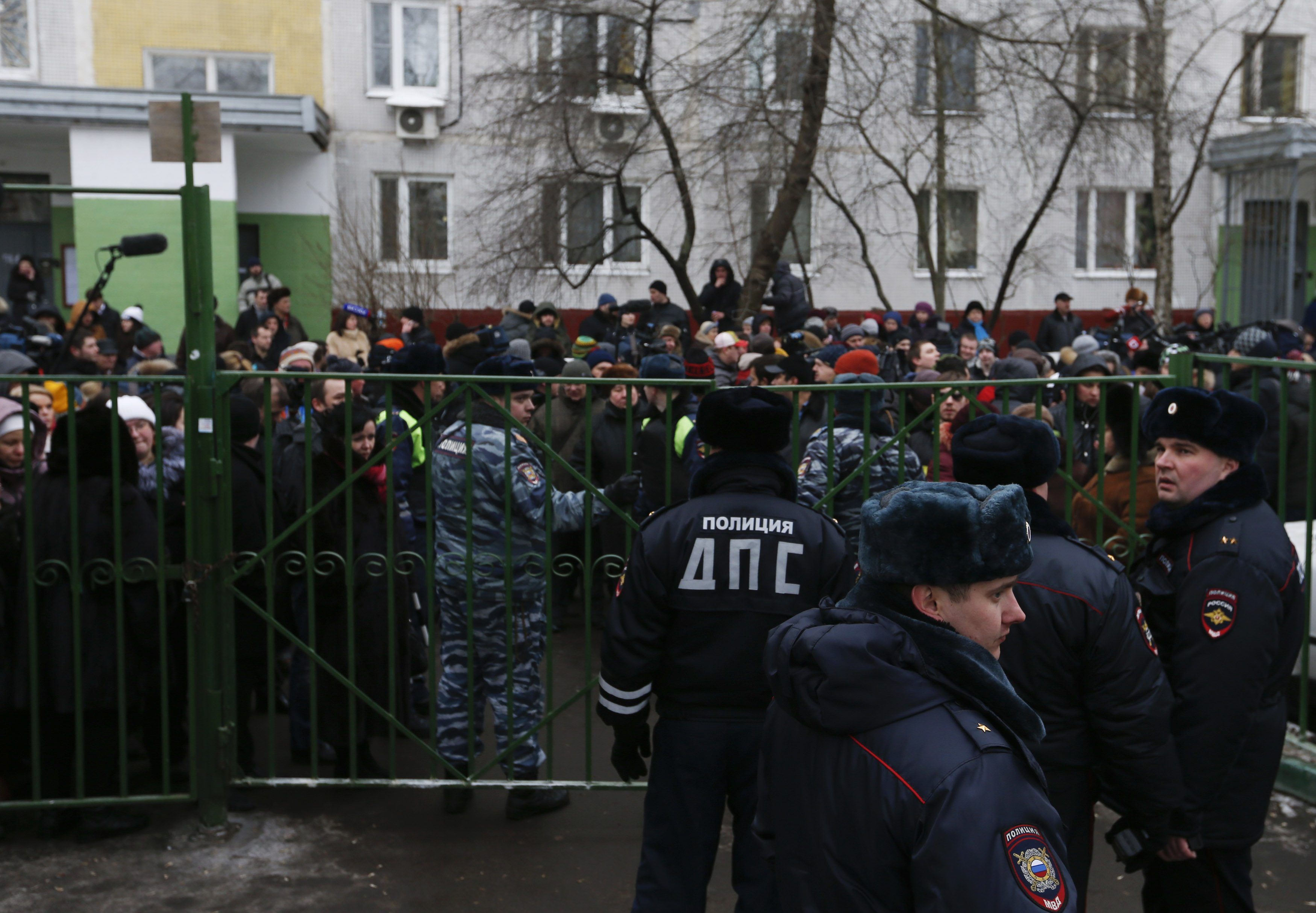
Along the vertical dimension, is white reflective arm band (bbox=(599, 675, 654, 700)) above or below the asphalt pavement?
above

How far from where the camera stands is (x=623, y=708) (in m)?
3.91

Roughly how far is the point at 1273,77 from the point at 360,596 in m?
26.1

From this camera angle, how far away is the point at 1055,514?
3.30 meters

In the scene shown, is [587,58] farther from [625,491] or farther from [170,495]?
[625,491]

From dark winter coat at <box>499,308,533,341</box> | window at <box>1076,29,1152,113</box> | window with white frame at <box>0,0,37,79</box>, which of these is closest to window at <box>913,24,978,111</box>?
window at <box>1076,29,1152,113</box>

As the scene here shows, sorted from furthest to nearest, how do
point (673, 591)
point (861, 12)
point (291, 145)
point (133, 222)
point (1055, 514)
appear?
point (291, 145) → point (133, 222) → point (861, 12) → point (673, 591) → point (1055, 514)

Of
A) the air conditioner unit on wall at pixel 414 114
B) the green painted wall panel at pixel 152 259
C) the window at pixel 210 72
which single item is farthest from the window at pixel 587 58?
the window at pixel 210 72

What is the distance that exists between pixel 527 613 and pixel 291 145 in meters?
17.5

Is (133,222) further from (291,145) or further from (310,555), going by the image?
(310,555)

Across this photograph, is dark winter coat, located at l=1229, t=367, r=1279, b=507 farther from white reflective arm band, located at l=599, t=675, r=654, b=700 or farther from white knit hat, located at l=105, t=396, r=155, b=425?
white knit hat, located at l=105, t=396, r=155, b=425

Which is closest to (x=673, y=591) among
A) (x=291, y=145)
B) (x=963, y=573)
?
(x=963, y=573)

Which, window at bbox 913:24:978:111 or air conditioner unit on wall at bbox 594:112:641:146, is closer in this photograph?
air conditioner unit on wall at bbox 594:112:641:146

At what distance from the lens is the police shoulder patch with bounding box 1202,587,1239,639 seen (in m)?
3.44

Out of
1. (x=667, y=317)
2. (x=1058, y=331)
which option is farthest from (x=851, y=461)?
(x=1058, y=331)
